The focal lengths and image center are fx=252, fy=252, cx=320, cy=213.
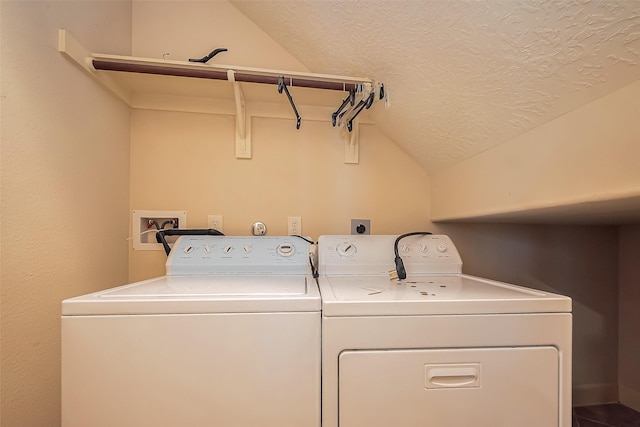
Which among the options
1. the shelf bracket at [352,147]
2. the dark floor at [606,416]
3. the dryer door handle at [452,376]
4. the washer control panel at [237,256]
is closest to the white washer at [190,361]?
the dryer door handle at [452,376]

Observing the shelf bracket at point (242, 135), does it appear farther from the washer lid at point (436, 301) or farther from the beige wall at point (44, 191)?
the washer lid at point (436, 301)

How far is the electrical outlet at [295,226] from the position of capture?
1441 millimetres

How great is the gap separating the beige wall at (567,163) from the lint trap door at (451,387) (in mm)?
466

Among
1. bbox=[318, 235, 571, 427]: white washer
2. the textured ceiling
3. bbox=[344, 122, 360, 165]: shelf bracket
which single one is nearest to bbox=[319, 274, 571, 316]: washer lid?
bbox=[318, 235, 571, 427]: white washer

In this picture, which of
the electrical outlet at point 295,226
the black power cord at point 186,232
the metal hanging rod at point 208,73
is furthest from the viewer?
the electrical outlet at point 295,226

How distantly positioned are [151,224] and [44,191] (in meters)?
0.56

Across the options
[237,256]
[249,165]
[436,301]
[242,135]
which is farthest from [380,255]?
[242,135]

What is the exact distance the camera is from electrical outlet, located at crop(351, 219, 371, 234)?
1.49 m

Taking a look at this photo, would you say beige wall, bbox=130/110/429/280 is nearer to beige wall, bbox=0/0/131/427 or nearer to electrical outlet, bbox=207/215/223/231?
electrical outlet, bbox=207/215/223/231

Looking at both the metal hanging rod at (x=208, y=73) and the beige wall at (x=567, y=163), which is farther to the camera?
the metal hanging rod at (x=208, y=73)

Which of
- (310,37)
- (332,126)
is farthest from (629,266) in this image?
(310,37)

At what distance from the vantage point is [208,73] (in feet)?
3.60

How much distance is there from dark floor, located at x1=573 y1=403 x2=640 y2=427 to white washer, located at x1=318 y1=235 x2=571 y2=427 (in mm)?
1260

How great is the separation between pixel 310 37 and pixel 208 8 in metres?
0.63
